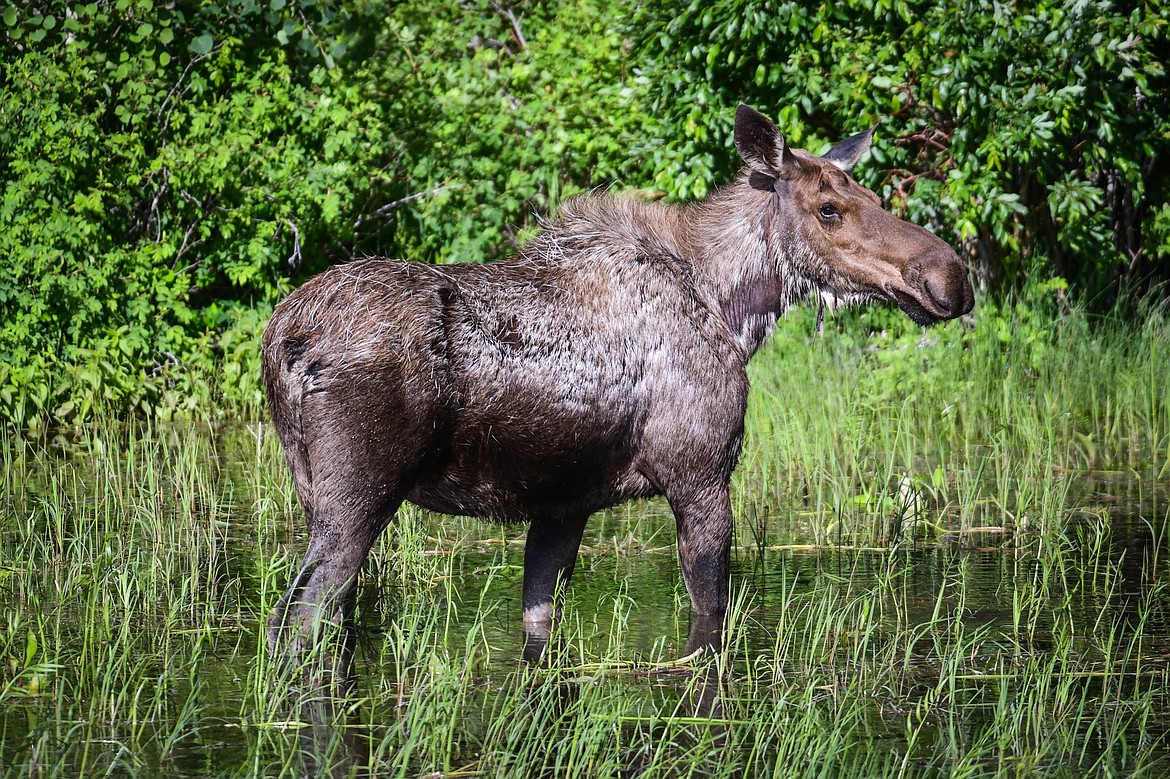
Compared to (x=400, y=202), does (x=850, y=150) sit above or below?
above

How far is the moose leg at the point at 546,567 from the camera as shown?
233 inches

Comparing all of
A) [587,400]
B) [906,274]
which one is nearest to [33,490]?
[587,400]

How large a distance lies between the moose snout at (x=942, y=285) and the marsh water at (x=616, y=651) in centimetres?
116

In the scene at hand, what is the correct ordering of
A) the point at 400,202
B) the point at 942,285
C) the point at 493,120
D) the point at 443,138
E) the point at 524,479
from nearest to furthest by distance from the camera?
the point at 524,479
the point at 942,285
the point at 493,120
the point at 443,138
the point at 400,202

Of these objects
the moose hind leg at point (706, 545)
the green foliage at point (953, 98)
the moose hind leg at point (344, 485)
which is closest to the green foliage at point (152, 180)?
the green foliage at point (953, 98)

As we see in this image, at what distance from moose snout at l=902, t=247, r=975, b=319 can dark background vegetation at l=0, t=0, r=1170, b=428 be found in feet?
14.4

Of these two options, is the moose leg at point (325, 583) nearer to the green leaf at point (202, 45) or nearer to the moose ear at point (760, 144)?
the moose ear at point (760, 144)

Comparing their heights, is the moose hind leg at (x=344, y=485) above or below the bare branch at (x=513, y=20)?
below

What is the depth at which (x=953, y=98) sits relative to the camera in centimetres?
1018

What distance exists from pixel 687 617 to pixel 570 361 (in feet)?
4.25

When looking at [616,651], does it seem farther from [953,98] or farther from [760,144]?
[953,98]

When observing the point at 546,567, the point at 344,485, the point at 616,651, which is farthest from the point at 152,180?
the point at 616,651

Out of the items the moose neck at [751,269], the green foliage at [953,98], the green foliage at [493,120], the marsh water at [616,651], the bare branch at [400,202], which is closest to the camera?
the marsh water at [616,651]

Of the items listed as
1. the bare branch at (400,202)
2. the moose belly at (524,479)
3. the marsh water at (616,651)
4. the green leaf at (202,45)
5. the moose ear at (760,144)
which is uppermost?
the green leaf at (202,45)
